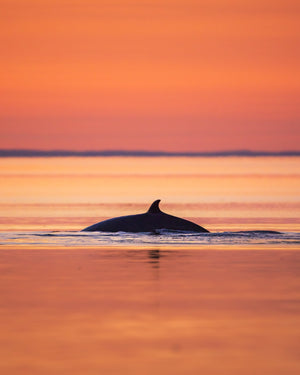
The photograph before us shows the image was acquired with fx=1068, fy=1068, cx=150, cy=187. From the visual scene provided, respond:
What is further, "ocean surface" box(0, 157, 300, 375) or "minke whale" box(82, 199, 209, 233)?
"minke whale" box(82, 199, 209, 233)

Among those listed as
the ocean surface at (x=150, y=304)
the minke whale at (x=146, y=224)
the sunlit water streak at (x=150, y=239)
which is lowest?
the ocean surface at (x=150, y=304)

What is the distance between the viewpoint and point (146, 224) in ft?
120

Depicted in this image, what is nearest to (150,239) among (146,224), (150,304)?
(146,224)

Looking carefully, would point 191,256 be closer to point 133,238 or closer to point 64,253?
point 64,253

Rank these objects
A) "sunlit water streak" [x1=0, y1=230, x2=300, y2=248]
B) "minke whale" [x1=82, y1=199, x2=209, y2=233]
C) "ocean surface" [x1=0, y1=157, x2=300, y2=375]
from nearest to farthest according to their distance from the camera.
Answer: "ocean surface" [x1=0, y1=157, x2=300, y2=375], "sunlit water streak" [x1=0, y1=230, x2=300, y2=248], "minke whale" [x1=82, y1=199, x2=209, y2=233]

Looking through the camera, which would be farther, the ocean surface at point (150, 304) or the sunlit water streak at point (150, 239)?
the sunlit water streak at point (150, 239)

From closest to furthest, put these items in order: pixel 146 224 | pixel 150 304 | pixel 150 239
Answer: pixel 150 304 < pixel 150 239 < pixel 146 224

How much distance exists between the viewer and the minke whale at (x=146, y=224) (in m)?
36.6

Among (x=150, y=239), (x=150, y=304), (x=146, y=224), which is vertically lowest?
(x=150, y=304)

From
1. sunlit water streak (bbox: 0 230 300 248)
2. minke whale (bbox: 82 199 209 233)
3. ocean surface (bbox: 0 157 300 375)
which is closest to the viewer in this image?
ocean surface (bbox: 0 157 300 375)

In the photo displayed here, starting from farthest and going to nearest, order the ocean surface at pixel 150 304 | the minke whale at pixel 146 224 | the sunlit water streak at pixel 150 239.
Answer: the minke whale at pixel 146 224 < the sunlit water streak at pixel 150 239 < the ocean surface at pixel 150 304

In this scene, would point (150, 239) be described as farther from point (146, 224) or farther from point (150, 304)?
point (150, 304)

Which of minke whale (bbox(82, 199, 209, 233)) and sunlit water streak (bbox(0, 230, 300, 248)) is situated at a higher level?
minke whale (bbox(82, 199, 209, 233))

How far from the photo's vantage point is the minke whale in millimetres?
36625
